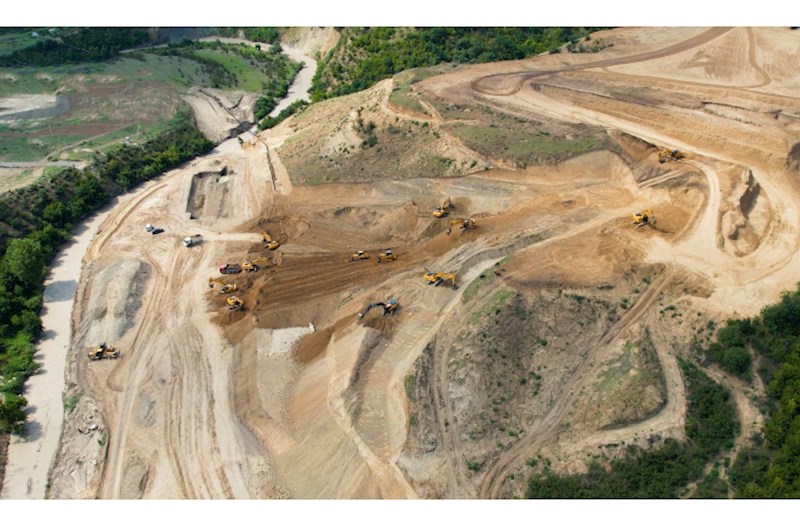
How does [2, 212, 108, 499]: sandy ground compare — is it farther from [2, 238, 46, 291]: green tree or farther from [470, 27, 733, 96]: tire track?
[470, 27, 733, 96]: tire track

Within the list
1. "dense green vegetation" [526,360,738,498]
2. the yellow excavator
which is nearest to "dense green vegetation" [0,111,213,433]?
the yellow excavator

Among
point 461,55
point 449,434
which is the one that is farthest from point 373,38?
point 449,434

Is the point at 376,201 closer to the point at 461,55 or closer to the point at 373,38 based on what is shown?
the point at 461,55

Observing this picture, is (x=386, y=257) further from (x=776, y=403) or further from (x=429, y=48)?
(x=429, y=48)

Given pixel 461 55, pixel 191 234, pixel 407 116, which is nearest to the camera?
pixel 191 234

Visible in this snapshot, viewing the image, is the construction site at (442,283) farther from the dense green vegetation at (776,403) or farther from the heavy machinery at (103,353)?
the dense green vegetation at (776,403)

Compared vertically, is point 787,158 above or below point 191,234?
above
